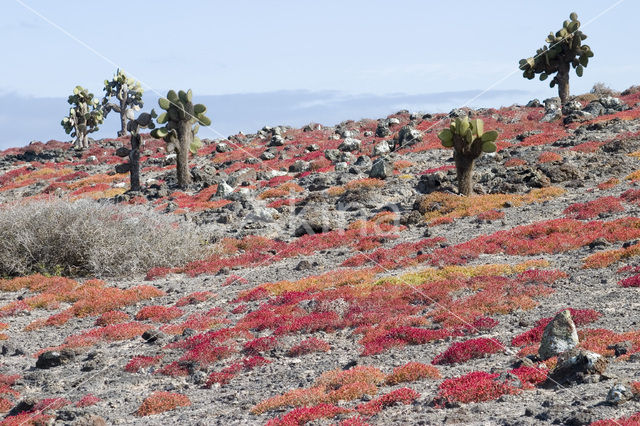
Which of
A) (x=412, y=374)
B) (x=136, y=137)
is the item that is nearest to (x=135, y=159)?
(x=136, y=137)

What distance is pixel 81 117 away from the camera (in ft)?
250

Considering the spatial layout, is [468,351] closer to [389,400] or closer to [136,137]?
[389,400]

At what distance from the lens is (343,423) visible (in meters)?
8.95

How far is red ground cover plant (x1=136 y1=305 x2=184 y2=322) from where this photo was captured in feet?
58.9

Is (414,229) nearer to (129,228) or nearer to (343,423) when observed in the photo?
(129,228)

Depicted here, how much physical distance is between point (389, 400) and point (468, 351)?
255 cm

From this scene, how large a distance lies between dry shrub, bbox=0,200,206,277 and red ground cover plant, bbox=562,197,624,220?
14807mm

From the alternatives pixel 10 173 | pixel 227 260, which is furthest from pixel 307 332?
pixel 10 173

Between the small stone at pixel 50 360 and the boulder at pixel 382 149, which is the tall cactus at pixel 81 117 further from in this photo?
the small stone at pixel 50 360

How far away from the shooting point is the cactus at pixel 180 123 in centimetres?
4106

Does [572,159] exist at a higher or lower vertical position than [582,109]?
lower

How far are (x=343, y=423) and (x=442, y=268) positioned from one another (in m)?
11.1

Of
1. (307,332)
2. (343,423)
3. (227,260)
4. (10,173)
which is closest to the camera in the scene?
(343,423)

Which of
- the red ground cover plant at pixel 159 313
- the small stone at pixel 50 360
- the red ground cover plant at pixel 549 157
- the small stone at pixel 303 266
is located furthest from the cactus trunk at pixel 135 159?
the small stone at pixel 50 360
